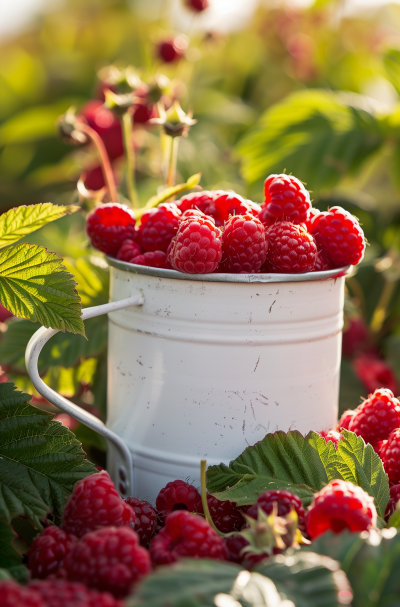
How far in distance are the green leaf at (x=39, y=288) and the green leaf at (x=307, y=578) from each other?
0.82ft

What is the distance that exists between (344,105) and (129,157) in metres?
0.45

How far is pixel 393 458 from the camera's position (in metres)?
0.53

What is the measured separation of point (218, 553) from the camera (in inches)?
16.1

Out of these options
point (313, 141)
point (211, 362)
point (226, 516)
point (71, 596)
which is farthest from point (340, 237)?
point (313, 141)

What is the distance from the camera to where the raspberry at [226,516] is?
19.9 inches

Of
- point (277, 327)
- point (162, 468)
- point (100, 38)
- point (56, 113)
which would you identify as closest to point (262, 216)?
point (277, 327)

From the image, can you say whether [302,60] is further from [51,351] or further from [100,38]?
[51,351]

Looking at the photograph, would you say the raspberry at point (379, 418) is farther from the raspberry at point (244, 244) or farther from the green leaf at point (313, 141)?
the green leaf at point (313, 141)

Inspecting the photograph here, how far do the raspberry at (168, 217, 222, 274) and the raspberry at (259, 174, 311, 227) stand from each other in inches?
2.7

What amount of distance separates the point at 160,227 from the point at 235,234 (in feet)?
0.26

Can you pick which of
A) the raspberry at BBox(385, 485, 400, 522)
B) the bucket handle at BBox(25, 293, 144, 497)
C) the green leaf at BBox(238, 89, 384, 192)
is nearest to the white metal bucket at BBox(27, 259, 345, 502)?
the bucket handle at BBox(25, 293, 144, 497)

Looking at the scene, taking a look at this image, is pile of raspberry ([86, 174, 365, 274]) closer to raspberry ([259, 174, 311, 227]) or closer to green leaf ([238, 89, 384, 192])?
raspberry ([259, 174, 311, 227])

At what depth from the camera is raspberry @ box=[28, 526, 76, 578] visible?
0.41 meters

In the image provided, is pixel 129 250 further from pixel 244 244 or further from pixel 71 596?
pixel 71 596
